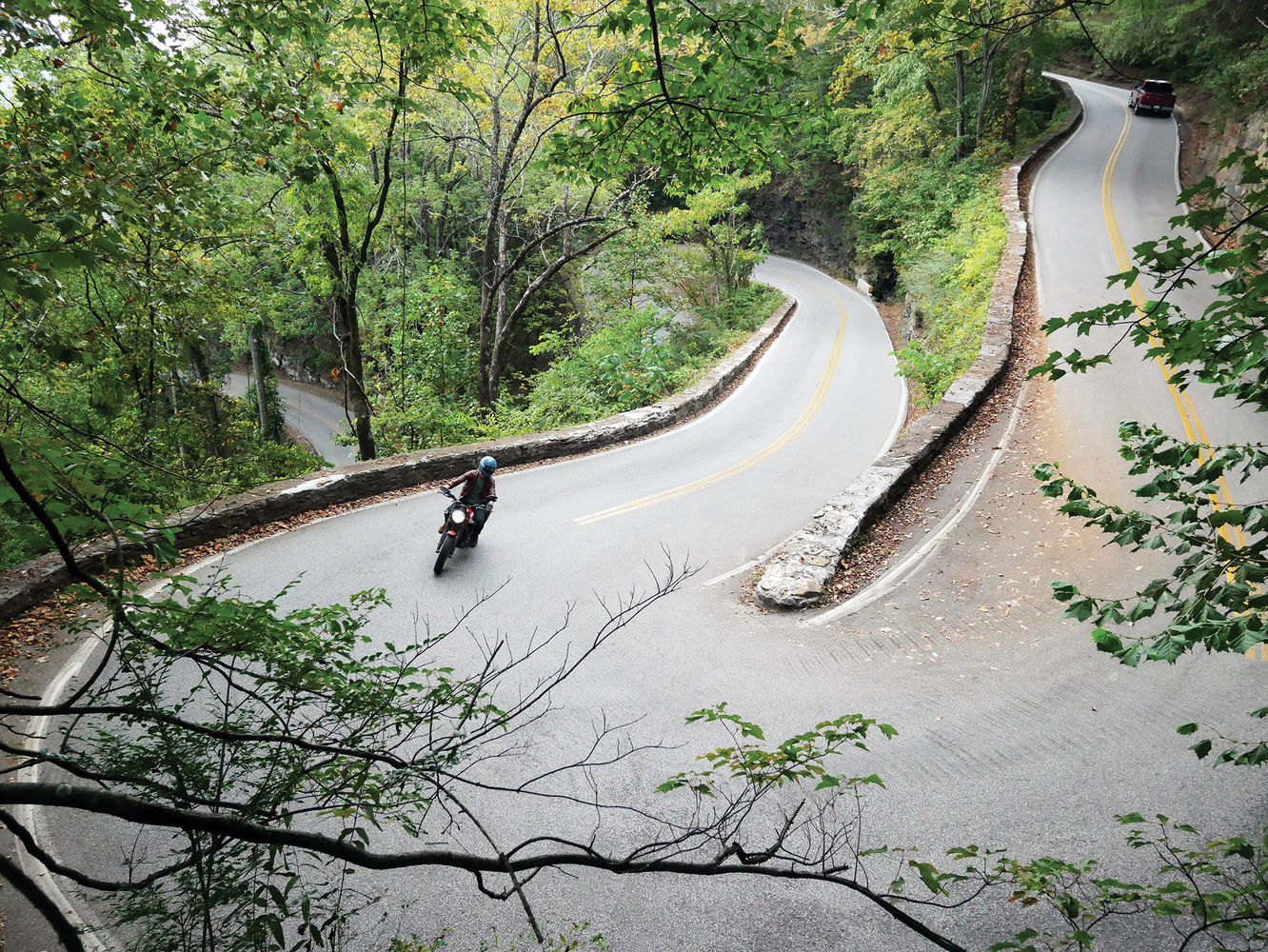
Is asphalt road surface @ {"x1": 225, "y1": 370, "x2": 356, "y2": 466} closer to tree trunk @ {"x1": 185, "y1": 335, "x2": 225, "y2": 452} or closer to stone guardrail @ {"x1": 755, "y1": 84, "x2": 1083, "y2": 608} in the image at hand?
tree trunk @ {"x1": 185, "y1": 335, "x2": 225, "y2": 452}

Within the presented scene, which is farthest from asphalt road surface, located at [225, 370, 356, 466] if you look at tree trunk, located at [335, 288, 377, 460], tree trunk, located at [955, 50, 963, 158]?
tree trunk, located at [955, 50, 963, 158]

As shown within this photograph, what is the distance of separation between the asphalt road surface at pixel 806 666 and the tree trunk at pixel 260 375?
66.4 feet

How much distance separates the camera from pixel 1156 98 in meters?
28.6

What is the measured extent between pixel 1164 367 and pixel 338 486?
17416mm

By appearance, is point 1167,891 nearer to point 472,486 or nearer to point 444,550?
point 444,550

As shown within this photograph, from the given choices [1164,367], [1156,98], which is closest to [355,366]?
[1164,367]

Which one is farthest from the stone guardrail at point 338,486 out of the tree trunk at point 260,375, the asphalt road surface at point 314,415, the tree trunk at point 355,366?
the asphalt road surface at point 314,415

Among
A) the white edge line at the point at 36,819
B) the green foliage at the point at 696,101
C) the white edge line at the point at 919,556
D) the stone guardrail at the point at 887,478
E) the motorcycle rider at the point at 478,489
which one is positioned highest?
the green foliage at the point at 696,101

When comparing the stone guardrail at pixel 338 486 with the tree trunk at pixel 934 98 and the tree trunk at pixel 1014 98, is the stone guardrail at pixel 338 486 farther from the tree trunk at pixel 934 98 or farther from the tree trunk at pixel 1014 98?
the tree trunk at pixel 1014 98

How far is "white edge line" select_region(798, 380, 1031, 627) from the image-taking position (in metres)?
8.11

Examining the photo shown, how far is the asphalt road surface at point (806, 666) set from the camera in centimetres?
438

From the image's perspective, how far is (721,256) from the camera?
28.3m

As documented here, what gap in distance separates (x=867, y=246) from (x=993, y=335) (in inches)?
671

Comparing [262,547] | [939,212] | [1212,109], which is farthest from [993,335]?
[1212,109]
